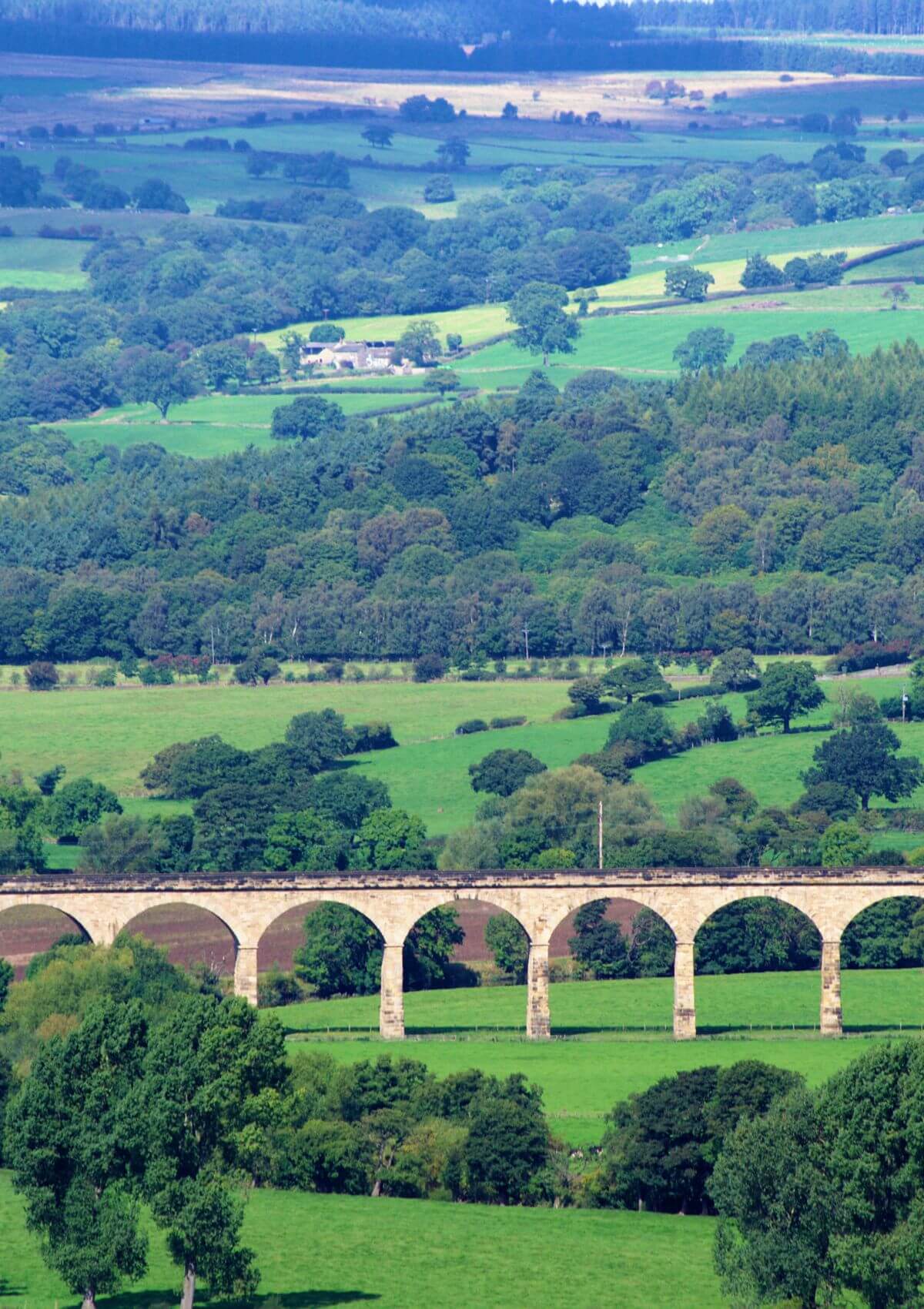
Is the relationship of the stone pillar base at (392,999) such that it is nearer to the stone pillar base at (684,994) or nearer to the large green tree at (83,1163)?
the stone pillar base at (684,994)

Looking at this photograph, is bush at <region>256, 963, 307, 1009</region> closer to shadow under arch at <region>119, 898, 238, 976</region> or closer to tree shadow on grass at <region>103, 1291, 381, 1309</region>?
shadow under arch at <region>119, 898, 238, 976</region>

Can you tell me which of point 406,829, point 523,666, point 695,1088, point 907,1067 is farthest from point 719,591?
point 907,1067

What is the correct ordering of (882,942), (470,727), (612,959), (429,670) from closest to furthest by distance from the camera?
(882,942) → (612,959) → (470,727) → (429,670)

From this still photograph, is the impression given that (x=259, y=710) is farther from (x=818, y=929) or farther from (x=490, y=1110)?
(x=490, y=1110)

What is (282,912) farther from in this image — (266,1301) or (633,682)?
(633,682)

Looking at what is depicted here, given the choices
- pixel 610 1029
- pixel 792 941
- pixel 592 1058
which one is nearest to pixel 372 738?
pixel 792 941

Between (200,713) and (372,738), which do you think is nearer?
(372,738)

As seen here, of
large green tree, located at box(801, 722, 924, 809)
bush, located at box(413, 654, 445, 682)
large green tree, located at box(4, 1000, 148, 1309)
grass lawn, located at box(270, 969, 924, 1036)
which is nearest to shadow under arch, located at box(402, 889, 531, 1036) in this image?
grass lawn, located at box(270, 969, 924, 1036)
